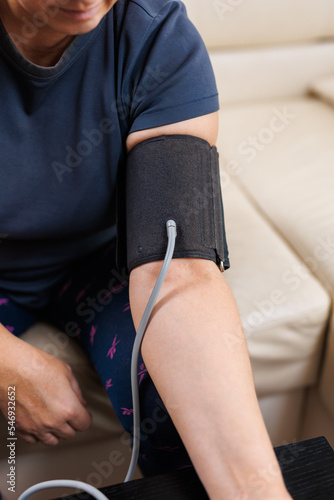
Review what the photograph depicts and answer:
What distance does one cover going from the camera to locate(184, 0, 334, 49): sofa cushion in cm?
165

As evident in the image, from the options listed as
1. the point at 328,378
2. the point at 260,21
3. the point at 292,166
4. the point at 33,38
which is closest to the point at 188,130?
the point at 33,38

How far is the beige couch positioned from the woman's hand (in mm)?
86

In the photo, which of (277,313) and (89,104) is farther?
(277,313)

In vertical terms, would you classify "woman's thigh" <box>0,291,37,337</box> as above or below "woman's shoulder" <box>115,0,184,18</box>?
below

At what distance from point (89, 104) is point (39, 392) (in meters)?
0.44

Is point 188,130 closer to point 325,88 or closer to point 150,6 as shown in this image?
point 150,6

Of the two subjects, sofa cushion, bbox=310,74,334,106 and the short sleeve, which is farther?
sofa cushion, bbox=310,74,334,106

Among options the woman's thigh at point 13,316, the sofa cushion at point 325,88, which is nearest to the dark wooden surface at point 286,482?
the woman's thigh at point 13,316

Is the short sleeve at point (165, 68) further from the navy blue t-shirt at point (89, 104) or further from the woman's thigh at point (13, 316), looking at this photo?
the woman's thigh at point (13, 316)

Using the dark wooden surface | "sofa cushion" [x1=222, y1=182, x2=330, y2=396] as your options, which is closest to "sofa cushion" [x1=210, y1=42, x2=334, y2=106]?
"sofa cushion" [x1=222, y1=182, x2=330, y2=396]

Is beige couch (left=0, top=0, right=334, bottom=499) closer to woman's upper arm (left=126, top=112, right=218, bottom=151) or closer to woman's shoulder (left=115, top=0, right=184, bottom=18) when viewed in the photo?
woman's upper arm (left=126, top=112, right=218, bottom=151)

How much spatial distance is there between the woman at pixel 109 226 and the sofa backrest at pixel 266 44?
96cm

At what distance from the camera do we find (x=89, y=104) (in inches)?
31.7

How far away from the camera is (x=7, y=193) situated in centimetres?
80
